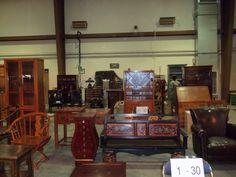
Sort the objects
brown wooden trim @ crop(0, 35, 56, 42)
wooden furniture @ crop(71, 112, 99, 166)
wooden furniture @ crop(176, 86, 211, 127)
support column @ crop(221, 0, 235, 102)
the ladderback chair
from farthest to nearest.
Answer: brown wooden trim @ crop(0, 35, 56, 42) → support column @ crop(221, 0, 235, 102) → wooden furniture @ crop(176, 86, 211, 127) → wooden furniture @ crop(71, 112, 99, 166) → the ladderback chair

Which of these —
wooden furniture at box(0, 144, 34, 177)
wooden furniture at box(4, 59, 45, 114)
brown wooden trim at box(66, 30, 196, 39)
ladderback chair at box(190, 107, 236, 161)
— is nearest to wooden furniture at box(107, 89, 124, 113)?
wooden furniture at box(4, 59, 45, 114)

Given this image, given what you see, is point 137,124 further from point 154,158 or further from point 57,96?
point 57,96

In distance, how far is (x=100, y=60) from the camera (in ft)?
38.3

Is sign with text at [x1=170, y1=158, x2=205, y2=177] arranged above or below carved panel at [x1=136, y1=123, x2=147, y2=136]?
above

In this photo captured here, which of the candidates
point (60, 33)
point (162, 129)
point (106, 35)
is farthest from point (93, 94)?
point (162, 129)

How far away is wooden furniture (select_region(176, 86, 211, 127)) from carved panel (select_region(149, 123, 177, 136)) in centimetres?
297

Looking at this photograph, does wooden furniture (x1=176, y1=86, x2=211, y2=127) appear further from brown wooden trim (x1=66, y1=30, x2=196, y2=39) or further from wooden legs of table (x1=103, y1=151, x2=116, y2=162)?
brown wooden trim (x1=66, y1=30, x2=196, y2=39)

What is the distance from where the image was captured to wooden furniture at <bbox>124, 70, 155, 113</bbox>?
659 cm

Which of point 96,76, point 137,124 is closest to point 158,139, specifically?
point 137,124

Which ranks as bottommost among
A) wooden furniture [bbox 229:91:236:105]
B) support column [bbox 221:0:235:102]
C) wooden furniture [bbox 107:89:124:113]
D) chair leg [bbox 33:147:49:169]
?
chair leg [bbox 33:147:49:169]

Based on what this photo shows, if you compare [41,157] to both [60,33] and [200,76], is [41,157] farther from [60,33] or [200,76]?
[60,33]

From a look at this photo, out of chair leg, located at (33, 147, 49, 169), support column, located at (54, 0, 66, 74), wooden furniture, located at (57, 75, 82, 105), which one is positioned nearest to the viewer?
chair leg, located at (33, 147, 49, 169)

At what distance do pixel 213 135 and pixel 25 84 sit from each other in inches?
172

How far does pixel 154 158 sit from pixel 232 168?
125cm
